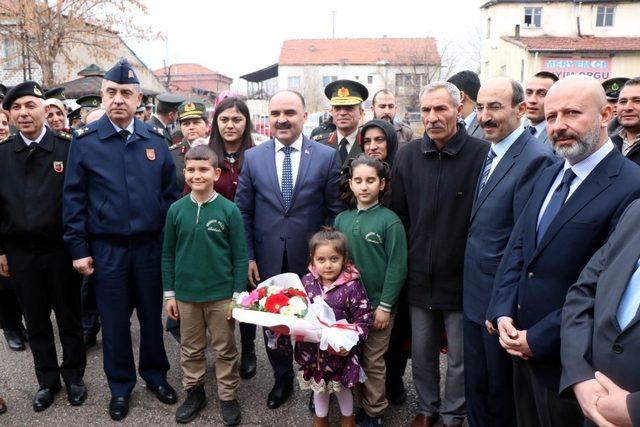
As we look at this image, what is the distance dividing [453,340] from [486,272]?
0.68 m

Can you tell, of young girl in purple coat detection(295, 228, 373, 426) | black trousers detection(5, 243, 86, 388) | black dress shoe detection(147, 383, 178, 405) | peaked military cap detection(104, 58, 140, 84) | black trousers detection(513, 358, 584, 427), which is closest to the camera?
black trousers detection(513, 358, 584, 427)

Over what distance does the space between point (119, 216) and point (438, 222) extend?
229cm

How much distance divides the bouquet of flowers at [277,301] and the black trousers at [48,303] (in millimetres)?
1539

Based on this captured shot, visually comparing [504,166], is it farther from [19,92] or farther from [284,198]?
[19,92]

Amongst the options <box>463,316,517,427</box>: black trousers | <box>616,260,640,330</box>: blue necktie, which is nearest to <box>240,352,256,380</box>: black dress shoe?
<box>463,316,517,427</box>: black trousers

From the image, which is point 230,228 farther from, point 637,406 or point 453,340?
point 637,406

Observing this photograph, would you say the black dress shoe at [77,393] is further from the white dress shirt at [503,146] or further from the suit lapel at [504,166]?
the white dress shirt at [503,146]

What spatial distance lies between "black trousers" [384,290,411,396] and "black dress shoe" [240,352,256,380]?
4.01ft

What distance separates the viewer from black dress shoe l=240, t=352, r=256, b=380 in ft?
14.1

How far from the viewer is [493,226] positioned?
9.36 ft

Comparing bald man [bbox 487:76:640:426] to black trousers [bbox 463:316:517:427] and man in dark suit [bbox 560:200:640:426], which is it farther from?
black trousers [bbox 463:316:517:427]

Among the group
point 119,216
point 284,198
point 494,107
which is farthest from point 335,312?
point 119,216

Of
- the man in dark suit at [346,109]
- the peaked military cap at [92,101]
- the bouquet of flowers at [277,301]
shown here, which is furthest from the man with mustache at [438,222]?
the peaked military cap at [92,101]

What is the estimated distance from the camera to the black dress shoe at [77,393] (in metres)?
3.82
